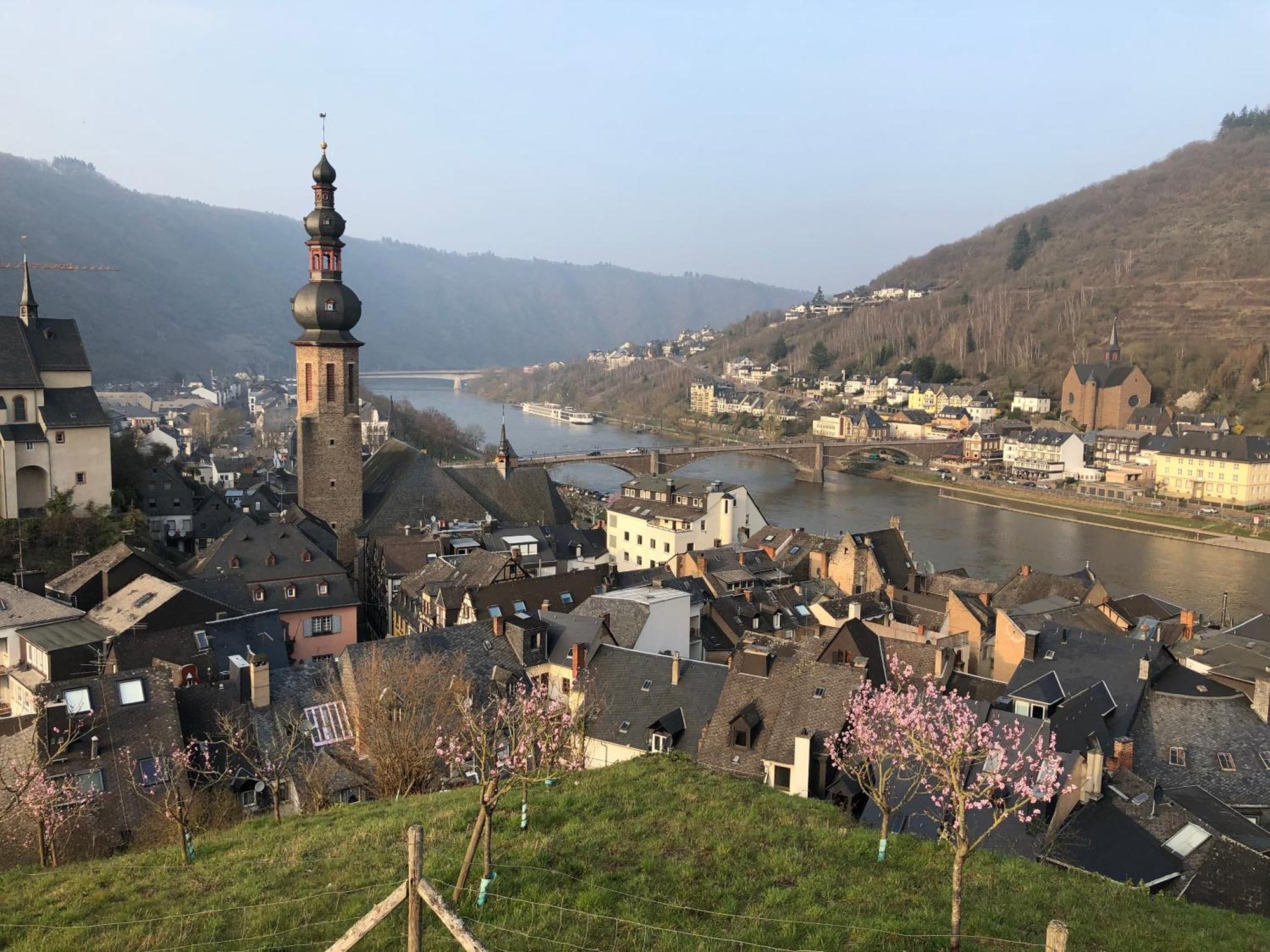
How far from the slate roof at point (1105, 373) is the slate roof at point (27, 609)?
3060 inches

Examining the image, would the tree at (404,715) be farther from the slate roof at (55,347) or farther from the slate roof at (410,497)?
the slate roof at (55,347)

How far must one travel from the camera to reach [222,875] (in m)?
7.80

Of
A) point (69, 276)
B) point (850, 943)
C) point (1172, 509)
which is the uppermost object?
point (69, 276)

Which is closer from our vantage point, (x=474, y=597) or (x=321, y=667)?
(x=321, y=667)

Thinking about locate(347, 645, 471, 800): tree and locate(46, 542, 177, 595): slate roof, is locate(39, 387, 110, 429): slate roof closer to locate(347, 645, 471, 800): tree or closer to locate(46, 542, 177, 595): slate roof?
locate(46, 542, 177, 595): slate roof

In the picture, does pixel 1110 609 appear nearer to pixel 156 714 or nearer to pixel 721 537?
pixel 721 537

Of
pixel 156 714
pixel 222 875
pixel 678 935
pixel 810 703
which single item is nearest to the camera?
pixel 678 935

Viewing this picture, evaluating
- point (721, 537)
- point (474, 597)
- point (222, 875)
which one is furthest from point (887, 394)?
point (222, 875)

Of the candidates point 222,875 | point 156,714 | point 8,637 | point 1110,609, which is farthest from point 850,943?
point 1110,609

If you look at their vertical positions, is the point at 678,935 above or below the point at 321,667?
above

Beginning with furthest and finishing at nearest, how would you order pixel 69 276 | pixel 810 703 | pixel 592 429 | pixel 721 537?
1. pixel 69 276
2. pixel 592 429
3. pixel 721 537
4. pixel 810 703

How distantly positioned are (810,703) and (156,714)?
869cm

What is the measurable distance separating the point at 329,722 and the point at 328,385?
16990mm

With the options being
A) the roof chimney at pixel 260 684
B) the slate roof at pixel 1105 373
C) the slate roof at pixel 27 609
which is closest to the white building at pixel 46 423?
the slate roof at pixel 27 609
